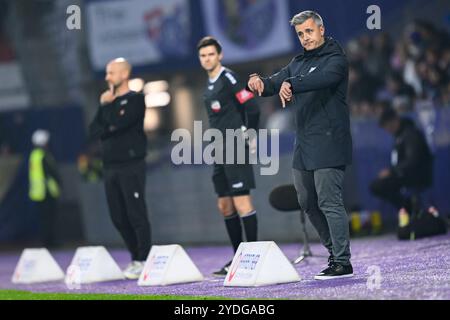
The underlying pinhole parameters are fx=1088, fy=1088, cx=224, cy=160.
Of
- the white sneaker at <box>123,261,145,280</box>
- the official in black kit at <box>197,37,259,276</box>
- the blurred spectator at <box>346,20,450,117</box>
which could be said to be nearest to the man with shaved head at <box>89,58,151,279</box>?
the white sneaker at <box>123,261,145,280</box>

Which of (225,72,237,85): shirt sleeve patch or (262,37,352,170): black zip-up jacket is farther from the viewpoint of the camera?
(225,72,237,85): shirt sleeve patch

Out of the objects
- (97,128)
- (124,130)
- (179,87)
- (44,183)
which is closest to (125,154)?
(124,130)

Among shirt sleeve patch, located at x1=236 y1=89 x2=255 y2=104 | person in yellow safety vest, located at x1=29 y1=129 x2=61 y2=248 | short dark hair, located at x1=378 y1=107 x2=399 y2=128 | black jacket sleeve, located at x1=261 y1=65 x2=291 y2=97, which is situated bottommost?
person in yellow safety vest, located at x1=29 y1=129 x2=61 y2=248

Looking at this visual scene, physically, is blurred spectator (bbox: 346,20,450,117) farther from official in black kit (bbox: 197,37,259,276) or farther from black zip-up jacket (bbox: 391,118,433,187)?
official in black kit (bbox: 197,37,259,276)

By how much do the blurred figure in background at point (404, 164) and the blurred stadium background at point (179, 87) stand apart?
70 centimetres

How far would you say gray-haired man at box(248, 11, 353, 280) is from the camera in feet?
25.4

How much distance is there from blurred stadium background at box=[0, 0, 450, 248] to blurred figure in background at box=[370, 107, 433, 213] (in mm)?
697

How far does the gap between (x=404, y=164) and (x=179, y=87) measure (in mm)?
8424

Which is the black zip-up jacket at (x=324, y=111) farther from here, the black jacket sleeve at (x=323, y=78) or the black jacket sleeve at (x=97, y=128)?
the black jacket sleeve at (x=97, y=128)

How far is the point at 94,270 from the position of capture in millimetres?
10195

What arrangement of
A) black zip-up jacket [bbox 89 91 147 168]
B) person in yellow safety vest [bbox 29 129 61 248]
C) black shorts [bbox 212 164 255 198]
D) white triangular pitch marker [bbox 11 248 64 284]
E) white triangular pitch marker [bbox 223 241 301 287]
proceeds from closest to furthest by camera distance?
white triangular pitch marker [bbox 223 241 301 287] < black shorts [bbox 212 164 255 198] < black zip-up jacket [bbox 89 91 147 168] < white triangular pitch marker [bbox 11 248 64 284] < person in yellow safety vest [bbox 29 129 61 248]

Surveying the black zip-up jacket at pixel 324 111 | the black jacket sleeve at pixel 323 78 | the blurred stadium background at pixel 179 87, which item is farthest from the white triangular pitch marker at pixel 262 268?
the blurred stadium background at pixel 179 87

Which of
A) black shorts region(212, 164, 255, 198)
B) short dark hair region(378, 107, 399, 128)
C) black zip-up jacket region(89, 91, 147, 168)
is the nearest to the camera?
black shorts region(212, 164, 255, 198)

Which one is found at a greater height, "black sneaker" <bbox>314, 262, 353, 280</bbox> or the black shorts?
the black shorts
